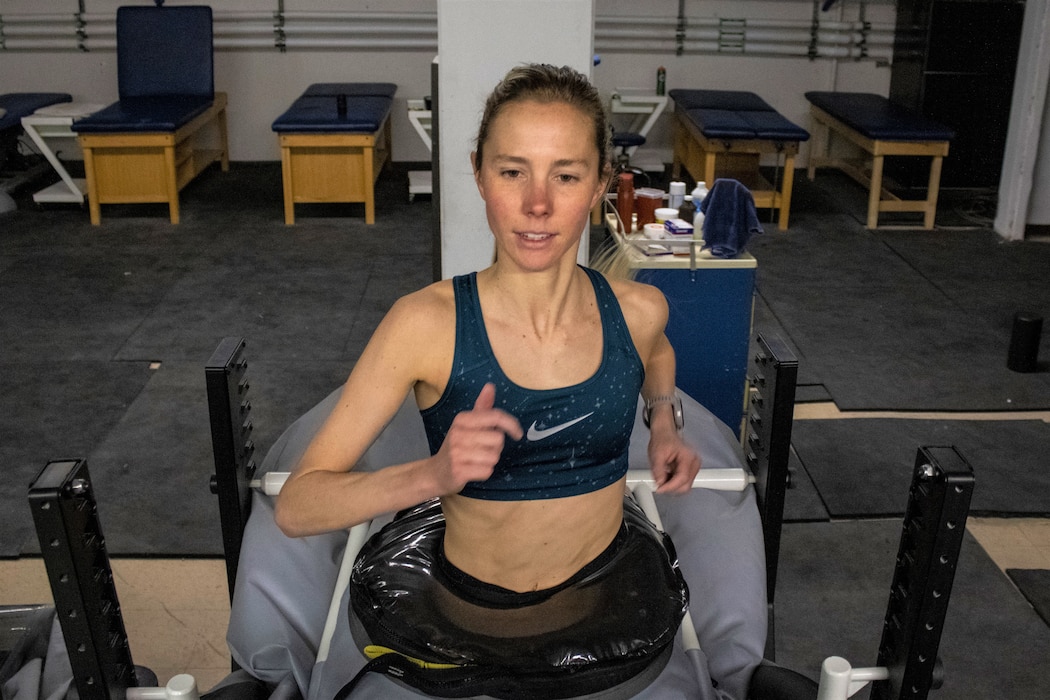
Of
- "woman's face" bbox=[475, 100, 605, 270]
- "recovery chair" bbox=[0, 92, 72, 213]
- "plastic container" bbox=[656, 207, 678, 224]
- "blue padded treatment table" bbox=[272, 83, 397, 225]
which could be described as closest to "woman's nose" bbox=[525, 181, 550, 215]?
"woman's face" bbox=[475, 100, 605, 270]

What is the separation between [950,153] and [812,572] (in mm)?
4700

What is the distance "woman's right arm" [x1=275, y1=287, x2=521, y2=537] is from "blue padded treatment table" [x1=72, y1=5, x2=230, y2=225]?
497 cm

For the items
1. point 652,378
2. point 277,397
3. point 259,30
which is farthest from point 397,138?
point 652,378

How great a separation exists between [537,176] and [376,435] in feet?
1.42

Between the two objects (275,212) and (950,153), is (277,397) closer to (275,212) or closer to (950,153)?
(275,212)

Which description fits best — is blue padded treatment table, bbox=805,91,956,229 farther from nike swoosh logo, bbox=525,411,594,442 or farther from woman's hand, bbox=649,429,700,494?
nike swoosh logo, bbox=525,411,594,442

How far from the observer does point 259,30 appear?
24.3 ft

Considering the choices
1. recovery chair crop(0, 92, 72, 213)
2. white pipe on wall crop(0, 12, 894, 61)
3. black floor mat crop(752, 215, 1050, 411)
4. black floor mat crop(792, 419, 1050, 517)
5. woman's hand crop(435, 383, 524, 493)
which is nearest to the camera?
woman's hand crop(435, 383, 524, 493)

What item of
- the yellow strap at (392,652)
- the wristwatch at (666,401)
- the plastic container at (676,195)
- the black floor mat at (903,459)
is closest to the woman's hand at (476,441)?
the yellow strap at (392,652)

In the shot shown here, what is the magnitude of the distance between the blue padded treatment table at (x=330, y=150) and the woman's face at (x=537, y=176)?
4711mm

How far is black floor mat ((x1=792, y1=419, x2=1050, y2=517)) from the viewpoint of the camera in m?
3.19

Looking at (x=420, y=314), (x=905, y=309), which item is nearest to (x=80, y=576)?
(x=420, y=314)

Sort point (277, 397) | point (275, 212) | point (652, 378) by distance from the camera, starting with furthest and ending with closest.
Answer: point (275, 212)
point (277, 397)
point (652, 378)

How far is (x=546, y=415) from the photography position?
5.07 feet
